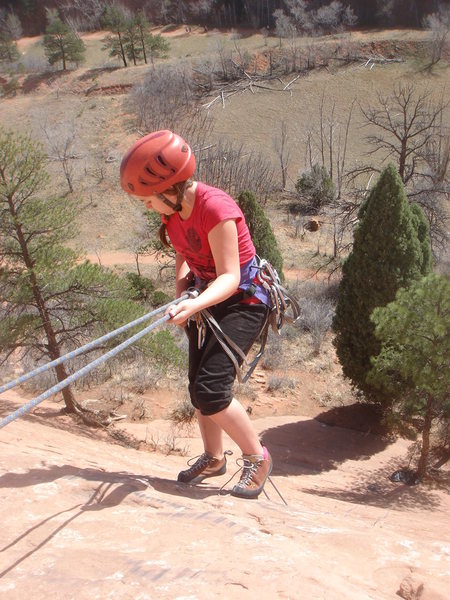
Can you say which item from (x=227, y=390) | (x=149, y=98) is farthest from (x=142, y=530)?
(x=149, y=98)

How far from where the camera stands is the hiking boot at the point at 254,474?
3.21 meters

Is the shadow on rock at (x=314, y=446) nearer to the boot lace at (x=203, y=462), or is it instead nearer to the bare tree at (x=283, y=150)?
the boot lace at (x=203, y=462)

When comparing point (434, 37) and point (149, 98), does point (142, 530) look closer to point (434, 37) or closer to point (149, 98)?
point (149, 98)

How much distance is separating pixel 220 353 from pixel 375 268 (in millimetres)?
7289

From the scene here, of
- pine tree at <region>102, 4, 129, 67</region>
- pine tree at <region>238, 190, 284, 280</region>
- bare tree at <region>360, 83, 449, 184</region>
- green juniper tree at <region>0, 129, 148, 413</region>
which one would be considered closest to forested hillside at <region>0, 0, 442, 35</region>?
pine tree at <region>102, 4, 129, 67</region>

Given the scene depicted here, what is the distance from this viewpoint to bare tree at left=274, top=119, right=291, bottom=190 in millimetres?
29033

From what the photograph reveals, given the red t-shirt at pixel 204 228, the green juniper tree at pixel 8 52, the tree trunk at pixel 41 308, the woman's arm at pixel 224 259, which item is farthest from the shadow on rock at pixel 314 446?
the green juniper tree at pixel 8 52

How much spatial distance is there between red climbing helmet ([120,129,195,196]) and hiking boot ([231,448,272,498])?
1.56 metres

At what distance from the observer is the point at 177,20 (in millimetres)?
54156

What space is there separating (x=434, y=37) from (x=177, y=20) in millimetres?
24787

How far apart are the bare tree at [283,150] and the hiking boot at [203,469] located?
26171mm

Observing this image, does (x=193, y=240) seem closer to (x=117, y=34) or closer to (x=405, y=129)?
(x=405, y=129)

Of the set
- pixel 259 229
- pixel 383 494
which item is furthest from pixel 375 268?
pixel 259 229

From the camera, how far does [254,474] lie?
3.27 metres
